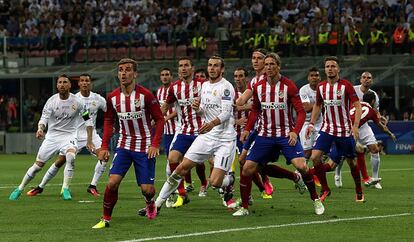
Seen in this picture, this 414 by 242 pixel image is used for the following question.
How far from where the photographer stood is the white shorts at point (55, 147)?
20.3 meters

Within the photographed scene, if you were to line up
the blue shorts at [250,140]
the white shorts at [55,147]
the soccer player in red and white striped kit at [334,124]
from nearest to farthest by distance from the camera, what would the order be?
the blue shorts at [250,140] → the soccer player in red and white striped kit at [334,124] → the white shorts at [55,147]

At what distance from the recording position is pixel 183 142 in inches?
693

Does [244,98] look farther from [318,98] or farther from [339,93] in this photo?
[339,93]

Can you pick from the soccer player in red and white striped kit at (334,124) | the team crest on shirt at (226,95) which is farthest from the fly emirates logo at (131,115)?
the soccer player in red and white striped kit at (334,124)

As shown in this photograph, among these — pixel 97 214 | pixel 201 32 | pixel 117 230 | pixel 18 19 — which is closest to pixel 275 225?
pixel 117 230

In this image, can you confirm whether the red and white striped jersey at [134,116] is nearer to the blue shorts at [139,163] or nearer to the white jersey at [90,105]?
the blue shorts at [139,163]

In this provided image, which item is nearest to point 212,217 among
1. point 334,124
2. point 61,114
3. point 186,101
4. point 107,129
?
point 107,129

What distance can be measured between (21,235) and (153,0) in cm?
3409

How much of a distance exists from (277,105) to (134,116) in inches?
84.2

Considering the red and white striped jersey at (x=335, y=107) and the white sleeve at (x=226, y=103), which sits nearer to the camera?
the white sleeve at (x=226, y=103)

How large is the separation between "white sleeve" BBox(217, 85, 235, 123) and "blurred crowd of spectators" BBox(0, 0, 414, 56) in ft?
70.7

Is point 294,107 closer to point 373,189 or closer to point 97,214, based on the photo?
point 97,214

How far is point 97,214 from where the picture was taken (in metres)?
16.4

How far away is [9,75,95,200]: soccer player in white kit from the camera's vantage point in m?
20.2
